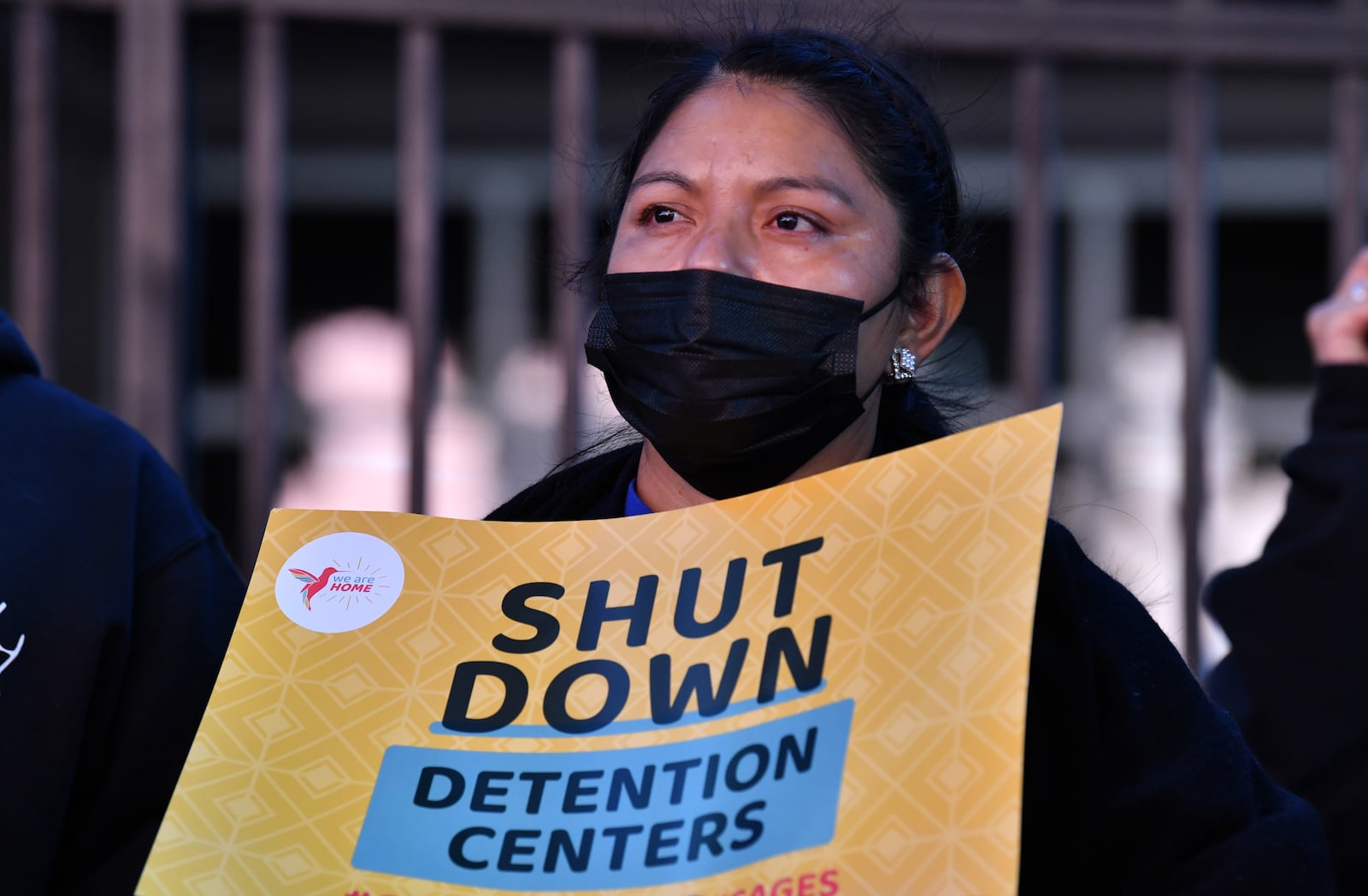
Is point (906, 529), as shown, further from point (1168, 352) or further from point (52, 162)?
point (1168, 352)

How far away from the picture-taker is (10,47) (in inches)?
140

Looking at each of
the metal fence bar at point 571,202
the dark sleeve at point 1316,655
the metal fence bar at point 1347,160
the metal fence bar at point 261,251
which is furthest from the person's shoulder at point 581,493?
the metal fence bar at point 1347,160

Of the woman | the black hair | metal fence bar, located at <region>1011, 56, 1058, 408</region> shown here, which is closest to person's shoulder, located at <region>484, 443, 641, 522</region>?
the woman

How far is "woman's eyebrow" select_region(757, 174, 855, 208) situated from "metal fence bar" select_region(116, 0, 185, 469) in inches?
61.4

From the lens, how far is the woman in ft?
3.28

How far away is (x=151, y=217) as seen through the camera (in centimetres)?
245

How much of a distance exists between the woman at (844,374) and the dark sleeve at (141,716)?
1.07 feet

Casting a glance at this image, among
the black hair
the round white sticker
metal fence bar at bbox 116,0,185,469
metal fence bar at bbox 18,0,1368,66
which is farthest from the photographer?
metal fence bar at bbox 18,0,1368,66

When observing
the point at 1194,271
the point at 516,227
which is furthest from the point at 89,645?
the point at 516,227

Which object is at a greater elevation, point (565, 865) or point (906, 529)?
point (906, 529)

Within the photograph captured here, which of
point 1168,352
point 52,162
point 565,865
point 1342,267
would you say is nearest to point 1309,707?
point 565,865

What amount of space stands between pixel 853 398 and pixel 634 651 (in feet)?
1.37

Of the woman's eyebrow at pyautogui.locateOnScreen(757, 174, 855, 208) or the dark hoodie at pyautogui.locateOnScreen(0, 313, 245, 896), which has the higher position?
the woman's eyebrow at pyautogui.locateOnScreen(757, 174, 855, 208)

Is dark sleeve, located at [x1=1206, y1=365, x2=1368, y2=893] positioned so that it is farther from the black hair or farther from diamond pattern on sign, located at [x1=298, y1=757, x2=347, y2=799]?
diamond pattern on sign, located at [x1=298, y1=757, x2=347, y2=799]
